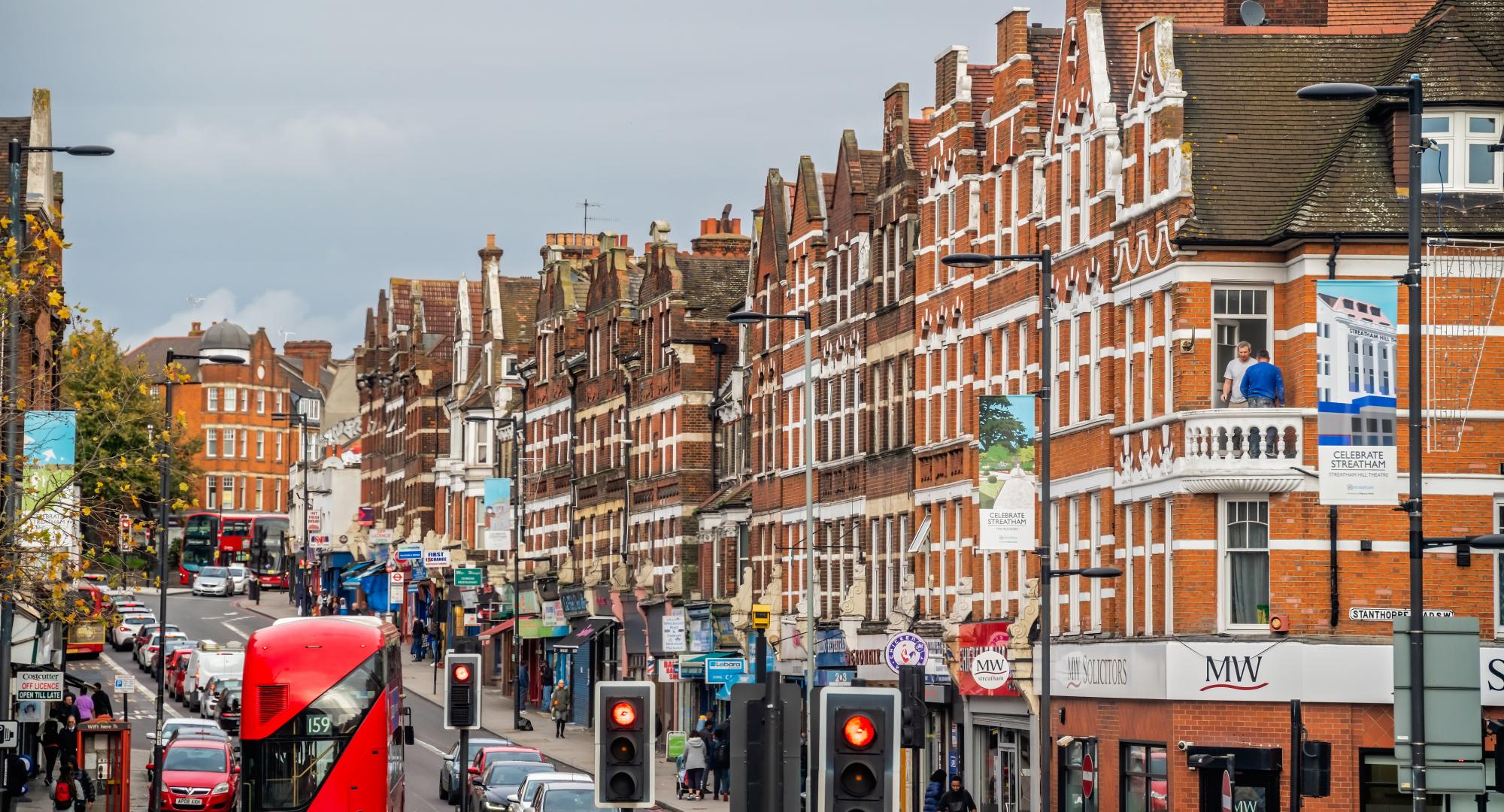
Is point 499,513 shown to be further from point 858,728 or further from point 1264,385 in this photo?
point 858,728

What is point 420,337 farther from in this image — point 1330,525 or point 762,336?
point 1330,525

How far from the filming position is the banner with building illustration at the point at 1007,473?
128 ft

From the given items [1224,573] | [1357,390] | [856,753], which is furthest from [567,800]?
[856,753]

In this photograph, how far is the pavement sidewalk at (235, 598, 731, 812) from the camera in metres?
60.8

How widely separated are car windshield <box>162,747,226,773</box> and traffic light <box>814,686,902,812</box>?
114 feet

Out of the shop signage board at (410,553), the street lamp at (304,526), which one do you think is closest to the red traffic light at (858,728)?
the shop signage board at (410,553)

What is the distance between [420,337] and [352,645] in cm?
8883

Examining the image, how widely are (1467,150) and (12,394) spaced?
22179mm

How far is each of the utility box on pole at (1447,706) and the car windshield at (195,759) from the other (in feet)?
105

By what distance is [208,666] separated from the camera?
81000 millimetres

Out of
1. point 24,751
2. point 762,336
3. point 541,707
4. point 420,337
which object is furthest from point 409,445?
point 24,751

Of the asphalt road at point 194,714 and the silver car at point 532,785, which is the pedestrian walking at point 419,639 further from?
the silver car at point 532,785

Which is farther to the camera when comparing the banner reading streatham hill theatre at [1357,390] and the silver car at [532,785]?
the silver car at [532,785]

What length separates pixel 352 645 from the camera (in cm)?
3716
